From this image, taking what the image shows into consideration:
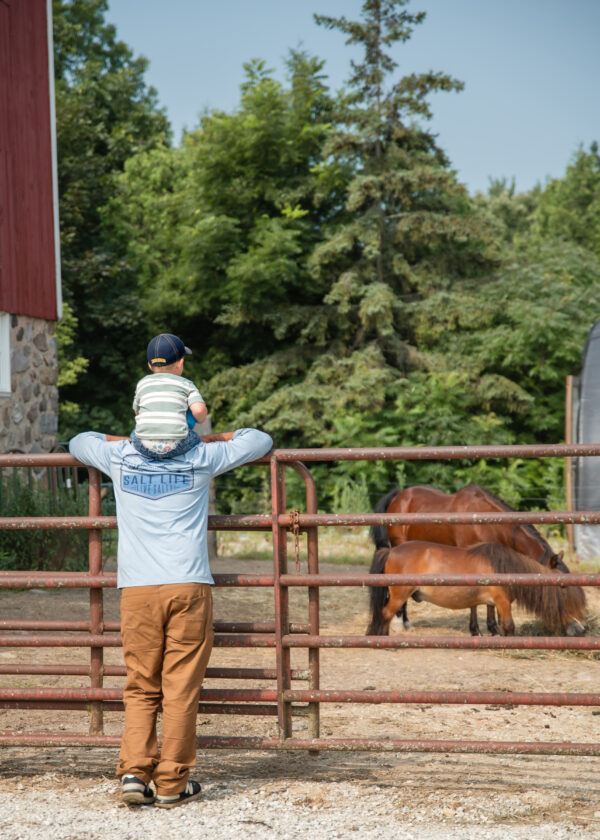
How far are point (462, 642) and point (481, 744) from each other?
42 cm

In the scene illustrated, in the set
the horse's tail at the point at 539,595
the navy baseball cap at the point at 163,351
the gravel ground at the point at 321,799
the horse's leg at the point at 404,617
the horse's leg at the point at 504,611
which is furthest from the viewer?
the horse's leg at the point at 404,617

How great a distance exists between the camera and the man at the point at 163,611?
361 centimetres

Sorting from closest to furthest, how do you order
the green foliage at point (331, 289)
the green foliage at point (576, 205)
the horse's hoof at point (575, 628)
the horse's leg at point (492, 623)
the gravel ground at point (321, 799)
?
the gravel ground at point (321, 799), the horse's hoof at point (575, 628), the horse's leg at point (492, 623), the green foliage at point (331, 289), the green foliage at point (576, 205)

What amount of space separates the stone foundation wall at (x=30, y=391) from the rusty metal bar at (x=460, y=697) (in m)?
8.77

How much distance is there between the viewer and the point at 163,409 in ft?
12.0

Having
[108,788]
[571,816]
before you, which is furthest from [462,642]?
[108,788]

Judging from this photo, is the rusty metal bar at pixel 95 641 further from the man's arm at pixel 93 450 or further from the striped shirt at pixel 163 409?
the striped shirt at pixel 163 409

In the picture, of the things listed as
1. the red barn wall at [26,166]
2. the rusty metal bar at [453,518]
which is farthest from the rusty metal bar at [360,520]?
the red barn wall at [26,166]

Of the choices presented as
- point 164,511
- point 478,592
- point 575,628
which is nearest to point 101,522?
point 164,511

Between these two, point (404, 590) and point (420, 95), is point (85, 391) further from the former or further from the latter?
point (404, 590)

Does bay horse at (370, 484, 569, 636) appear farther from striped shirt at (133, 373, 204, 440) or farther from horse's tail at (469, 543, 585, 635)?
striped shirt at (133, 373, 204, 440)

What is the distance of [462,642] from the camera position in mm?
3807

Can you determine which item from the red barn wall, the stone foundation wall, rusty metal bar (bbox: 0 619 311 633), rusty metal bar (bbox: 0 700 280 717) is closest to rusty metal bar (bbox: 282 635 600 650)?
rusty metal bar (bbox: 0 619 311 633)

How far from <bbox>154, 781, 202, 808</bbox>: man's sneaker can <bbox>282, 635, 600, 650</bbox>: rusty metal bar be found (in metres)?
0.69
